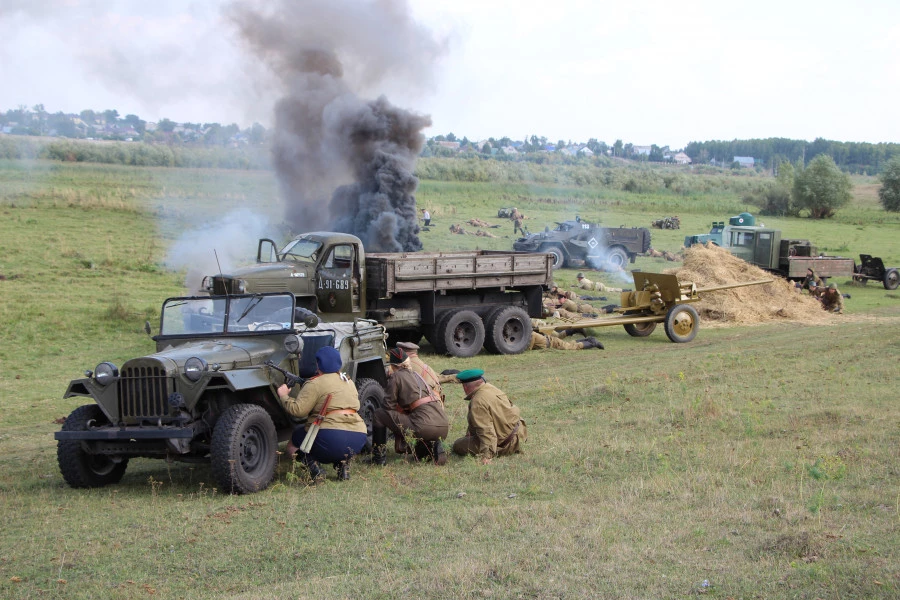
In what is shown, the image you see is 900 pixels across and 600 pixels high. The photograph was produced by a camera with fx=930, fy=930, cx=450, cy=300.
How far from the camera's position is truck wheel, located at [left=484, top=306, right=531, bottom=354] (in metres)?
18.4

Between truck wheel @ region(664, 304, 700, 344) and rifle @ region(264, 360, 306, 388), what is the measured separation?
12.4 meters

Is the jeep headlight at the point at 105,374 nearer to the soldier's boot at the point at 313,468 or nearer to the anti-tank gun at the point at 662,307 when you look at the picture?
the soldier's boot at the point at 313,468

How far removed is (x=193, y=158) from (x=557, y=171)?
4206 centimetres

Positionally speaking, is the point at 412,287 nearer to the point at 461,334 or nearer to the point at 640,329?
the point at 461,334

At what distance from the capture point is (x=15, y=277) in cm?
2298

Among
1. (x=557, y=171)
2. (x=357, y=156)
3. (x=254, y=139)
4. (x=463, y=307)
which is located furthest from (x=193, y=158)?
(x=557, y=171)

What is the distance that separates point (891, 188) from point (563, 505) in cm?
6493

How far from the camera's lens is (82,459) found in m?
8.50

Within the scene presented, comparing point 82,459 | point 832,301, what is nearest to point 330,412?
point 82,459

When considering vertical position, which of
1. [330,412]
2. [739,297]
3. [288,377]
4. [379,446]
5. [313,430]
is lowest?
[739,297]

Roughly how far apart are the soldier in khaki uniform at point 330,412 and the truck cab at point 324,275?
8101mm

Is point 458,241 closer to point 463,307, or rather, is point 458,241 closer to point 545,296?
point 545,296

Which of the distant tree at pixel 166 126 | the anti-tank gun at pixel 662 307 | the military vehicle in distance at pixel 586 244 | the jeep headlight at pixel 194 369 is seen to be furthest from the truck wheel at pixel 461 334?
the distant tree at pixel 166 126

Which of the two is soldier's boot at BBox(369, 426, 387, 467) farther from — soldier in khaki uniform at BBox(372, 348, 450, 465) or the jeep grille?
the jeep grille
